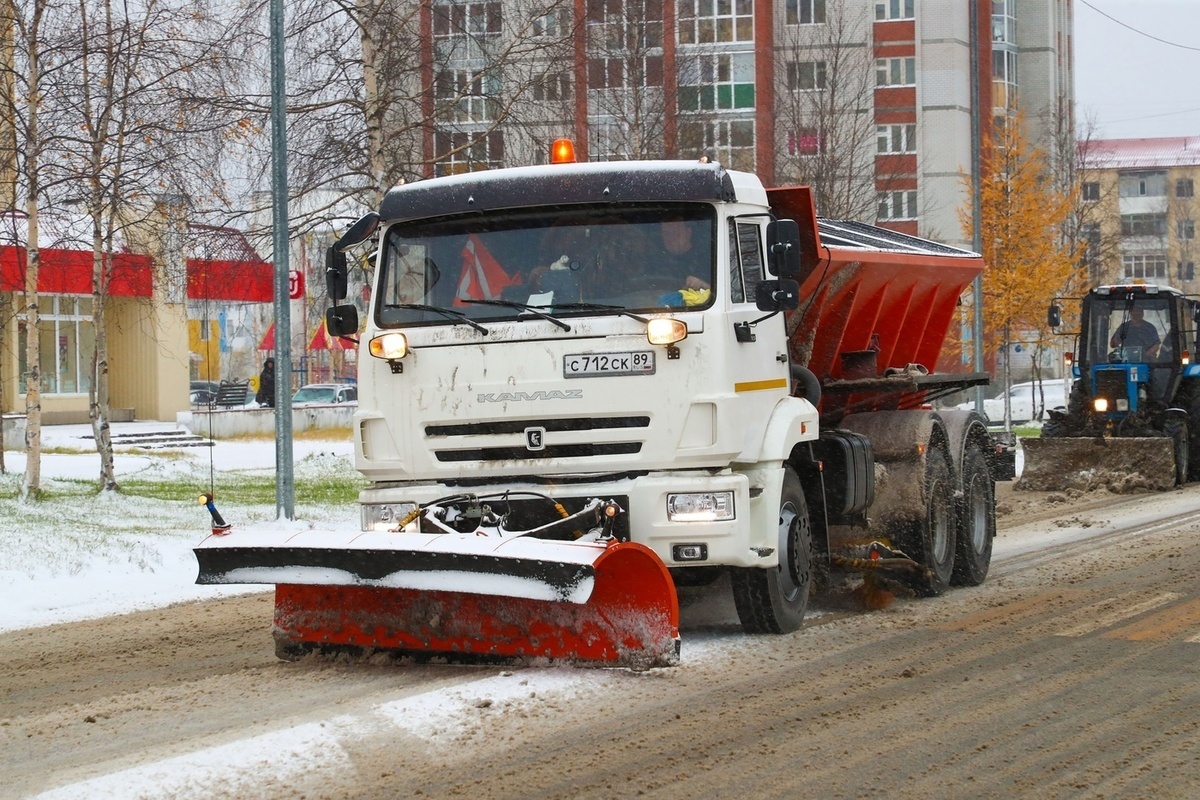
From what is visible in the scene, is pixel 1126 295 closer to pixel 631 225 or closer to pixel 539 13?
pixel 539 13

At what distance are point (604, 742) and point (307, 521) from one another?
33.0ft

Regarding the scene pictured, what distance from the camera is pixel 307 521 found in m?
15.4

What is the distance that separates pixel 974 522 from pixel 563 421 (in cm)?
449

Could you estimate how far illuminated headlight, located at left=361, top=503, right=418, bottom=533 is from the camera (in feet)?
25.7

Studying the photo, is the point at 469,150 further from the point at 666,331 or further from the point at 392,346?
the point at 666,331

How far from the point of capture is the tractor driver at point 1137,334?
798 inches

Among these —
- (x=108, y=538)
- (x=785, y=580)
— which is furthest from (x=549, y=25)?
(x=785, y=580)

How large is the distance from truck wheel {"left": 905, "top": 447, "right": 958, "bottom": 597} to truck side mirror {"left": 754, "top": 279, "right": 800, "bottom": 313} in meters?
2.84

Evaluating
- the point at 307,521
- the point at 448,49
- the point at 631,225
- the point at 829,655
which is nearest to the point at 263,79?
the point at 448,49

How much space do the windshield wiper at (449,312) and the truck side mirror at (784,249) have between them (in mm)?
1573

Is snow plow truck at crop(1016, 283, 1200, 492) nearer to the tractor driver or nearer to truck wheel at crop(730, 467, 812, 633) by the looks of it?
the tractor driver

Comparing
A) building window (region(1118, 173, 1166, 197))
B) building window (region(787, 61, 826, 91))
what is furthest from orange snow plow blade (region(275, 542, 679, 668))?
building window (region(1118, 173, 1166, 197))

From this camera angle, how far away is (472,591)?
6.67 metres

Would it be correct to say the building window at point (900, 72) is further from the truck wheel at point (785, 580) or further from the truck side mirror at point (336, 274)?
the truck side mirror at point (336, 274)
